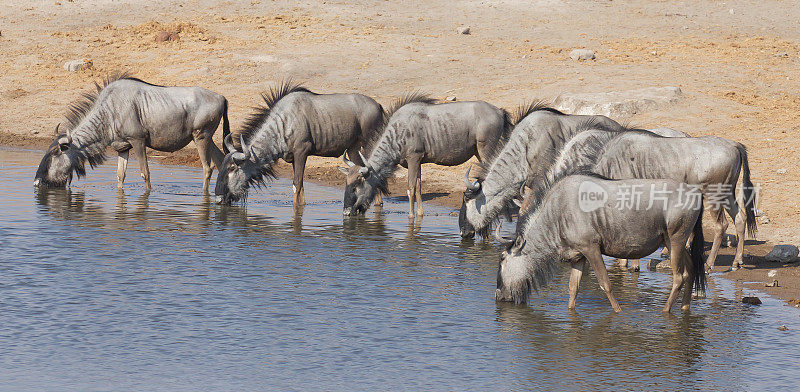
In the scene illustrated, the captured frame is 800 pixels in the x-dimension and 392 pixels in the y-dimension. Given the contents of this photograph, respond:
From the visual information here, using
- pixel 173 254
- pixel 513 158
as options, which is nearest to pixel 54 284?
pixel 173 254

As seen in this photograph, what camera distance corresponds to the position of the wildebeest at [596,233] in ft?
36.3

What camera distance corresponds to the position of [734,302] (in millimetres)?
12391

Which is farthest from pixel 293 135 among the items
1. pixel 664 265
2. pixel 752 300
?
pixel 752 300

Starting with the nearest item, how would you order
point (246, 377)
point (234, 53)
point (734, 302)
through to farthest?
point (246, 377)
point (734, 302)
point (234, 53)

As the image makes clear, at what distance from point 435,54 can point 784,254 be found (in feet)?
60.3

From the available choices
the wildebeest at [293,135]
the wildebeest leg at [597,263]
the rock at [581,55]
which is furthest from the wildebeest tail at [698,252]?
the rock at [581,55]

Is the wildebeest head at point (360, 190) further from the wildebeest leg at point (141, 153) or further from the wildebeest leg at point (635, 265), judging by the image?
the wildebeest leg at point (635, 265)

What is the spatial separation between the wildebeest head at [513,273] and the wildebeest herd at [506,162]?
2 centimetres

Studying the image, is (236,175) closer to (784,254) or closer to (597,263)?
(597,263)

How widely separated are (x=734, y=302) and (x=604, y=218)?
96.0 inches

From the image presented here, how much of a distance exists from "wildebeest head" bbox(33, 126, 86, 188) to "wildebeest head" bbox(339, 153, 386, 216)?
5.92 m

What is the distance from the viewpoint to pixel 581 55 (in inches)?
1188

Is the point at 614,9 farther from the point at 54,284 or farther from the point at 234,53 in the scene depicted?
the point at 54,284

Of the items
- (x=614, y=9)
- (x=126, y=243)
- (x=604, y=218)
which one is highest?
(x=614, y=9)
